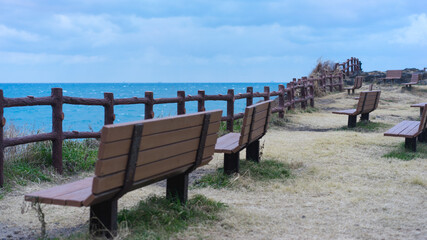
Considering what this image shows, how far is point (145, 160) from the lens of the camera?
3893mm

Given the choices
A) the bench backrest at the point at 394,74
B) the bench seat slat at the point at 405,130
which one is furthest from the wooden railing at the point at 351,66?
the bench seat slat at the point at 405,130

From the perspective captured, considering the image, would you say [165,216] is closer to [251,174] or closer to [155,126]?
[155,126]

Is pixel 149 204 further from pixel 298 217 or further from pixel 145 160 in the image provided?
pixel 298 217

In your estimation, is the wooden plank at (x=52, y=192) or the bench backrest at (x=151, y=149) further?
the wooden plank at (x=52, y=192)

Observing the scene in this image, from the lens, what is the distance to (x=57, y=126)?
6938 mm

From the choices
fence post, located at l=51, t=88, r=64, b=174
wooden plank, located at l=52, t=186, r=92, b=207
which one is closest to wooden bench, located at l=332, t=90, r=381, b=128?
fence post, located at l=51, t=88, r=64, b=174

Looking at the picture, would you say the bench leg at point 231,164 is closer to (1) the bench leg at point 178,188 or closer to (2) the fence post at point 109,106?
(1) the bench leg at point 178,188

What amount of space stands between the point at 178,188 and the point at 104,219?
1091 millimetres

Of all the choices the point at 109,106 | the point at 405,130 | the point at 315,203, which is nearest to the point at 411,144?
the point at 405,130

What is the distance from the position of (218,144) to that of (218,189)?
752 mm

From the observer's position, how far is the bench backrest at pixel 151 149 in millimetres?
3449

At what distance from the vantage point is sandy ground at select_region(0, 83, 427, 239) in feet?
14.7

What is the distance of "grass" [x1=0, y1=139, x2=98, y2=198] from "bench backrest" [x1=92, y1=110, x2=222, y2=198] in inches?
107

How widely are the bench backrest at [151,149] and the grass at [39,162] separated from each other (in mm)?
2710
